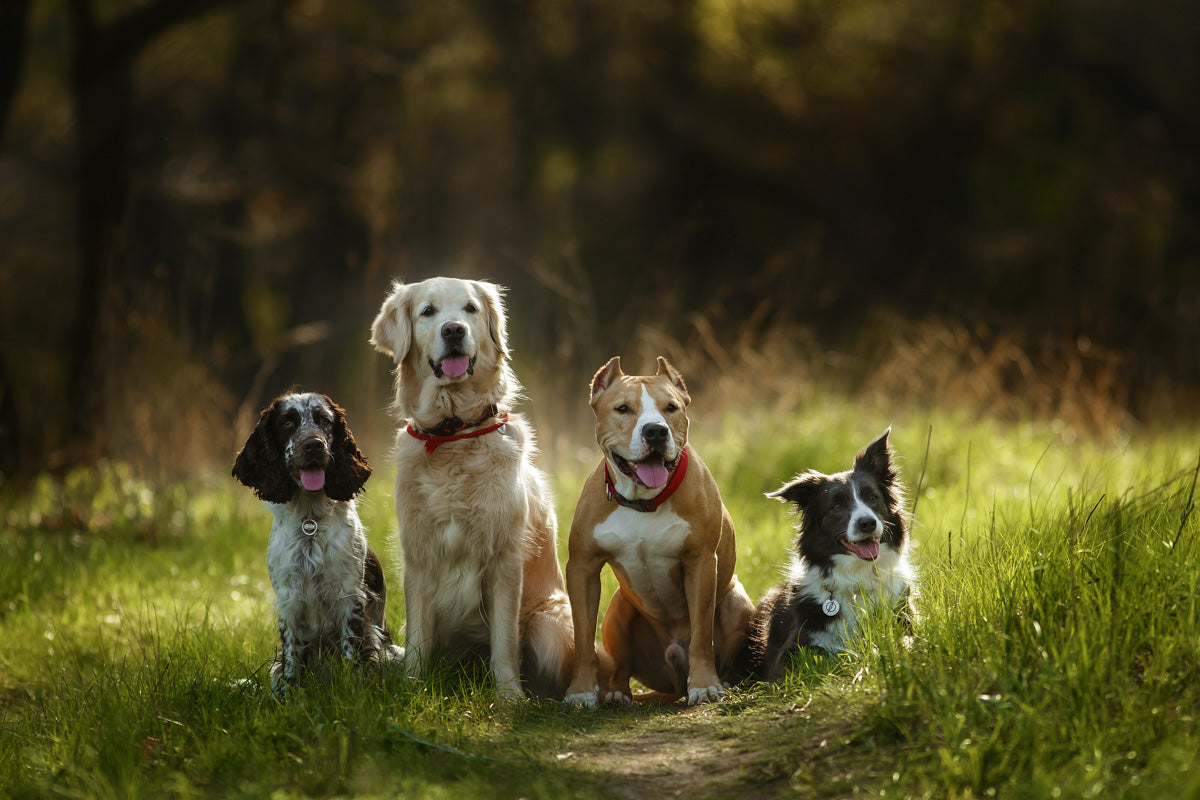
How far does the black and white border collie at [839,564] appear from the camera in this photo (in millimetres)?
4453

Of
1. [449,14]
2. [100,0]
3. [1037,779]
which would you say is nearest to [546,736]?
[1037,779]

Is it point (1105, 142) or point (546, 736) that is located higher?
point (1105, 142)

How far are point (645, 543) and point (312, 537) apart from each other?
1.44 m

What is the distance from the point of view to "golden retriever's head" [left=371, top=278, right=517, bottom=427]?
15.3 feet

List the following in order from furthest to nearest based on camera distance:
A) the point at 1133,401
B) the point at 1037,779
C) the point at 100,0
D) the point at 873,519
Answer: the point at 100,0
the point at 1133,401
the point at 873,519
the point at 1037,779

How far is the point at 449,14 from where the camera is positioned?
18156mm

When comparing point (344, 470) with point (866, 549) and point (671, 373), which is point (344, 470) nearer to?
point (671, 373)

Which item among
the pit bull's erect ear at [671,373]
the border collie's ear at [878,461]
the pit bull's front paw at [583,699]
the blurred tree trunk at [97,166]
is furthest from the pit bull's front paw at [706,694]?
the blurred tree trunk at [97,166]

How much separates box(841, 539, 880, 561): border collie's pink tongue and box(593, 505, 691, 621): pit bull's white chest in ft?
2.33

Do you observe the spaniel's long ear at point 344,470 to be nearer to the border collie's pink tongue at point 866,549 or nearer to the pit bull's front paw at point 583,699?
the pit bull's front paw at point 583,699

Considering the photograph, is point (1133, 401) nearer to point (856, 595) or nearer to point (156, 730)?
point (856, 595)

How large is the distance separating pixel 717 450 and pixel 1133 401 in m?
6.10

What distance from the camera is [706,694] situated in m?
4.48

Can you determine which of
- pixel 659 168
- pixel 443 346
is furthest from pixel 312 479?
pixel 659 168
